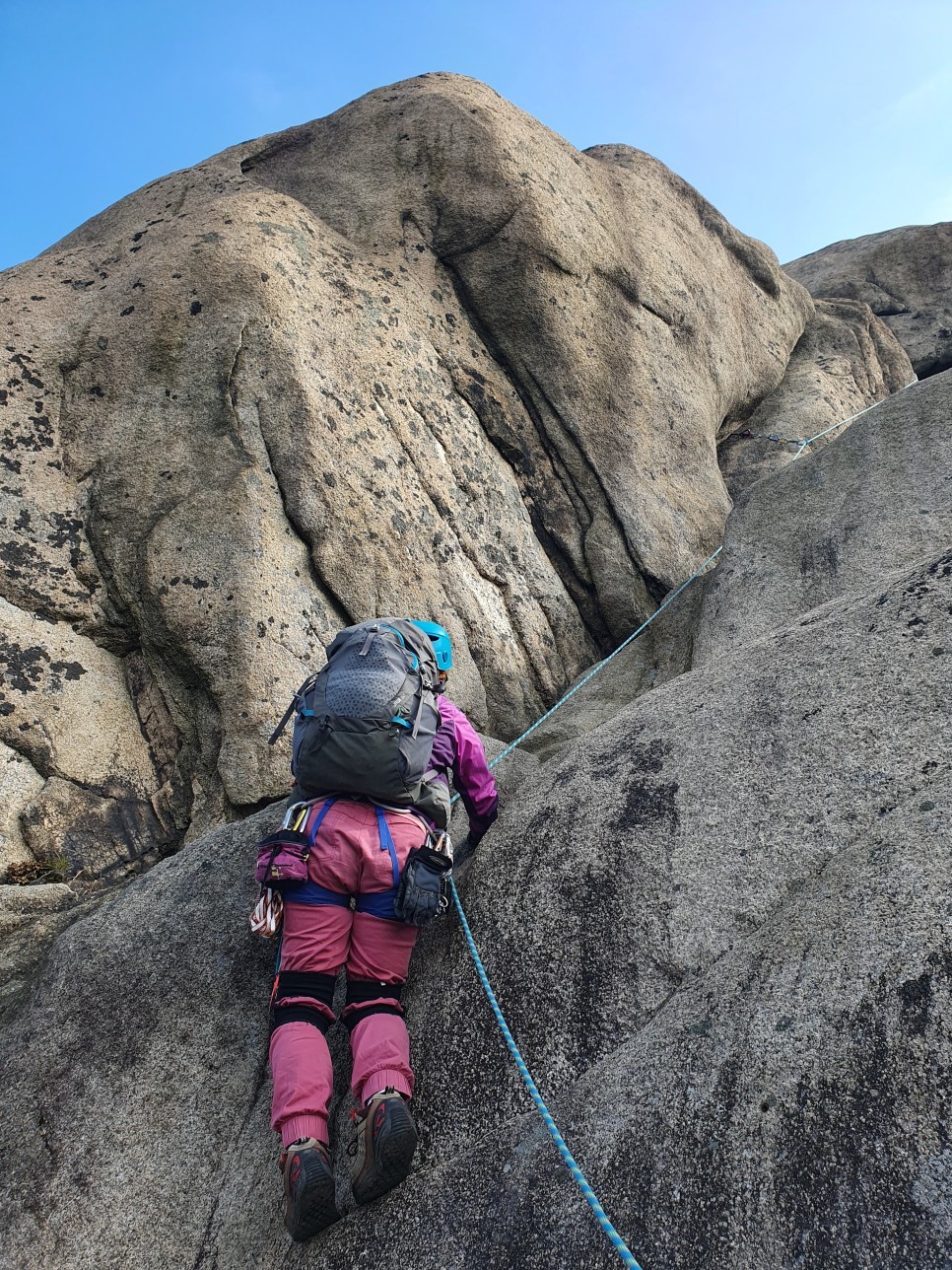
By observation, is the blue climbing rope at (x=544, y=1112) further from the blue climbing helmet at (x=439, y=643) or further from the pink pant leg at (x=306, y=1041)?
the blue climbing helmet at (x=439, y=643)

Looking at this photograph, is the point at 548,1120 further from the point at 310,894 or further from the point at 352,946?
the point at 310,894

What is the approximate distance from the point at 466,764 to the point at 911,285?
2485 centimetres

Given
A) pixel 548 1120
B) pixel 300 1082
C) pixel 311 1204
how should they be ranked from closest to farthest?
1. pixel 548 1120
2. pixel 311 1204
3. pixel 300 1082

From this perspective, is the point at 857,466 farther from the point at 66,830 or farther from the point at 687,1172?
the point at 66,830

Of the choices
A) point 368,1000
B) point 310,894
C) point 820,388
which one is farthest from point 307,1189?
point 820,388

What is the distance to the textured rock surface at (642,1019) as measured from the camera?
3.83 meters

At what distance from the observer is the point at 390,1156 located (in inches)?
180

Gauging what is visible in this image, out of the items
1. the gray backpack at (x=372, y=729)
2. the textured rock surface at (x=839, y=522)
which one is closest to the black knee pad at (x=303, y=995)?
the gray backpack at (x=372, y=729)

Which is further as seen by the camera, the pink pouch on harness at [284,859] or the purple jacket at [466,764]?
the purple jacket at [466,764]

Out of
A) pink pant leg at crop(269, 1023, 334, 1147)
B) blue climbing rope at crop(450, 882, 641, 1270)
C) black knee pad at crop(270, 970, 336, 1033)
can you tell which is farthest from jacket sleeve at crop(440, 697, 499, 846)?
pink pant leg at crop(269, 1023, 334, 1147)

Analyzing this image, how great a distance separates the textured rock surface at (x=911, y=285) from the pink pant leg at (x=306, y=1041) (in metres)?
24.1

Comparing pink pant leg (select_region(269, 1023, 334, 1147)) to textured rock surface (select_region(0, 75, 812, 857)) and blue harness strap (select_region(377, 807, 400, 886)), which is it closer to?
blue harness strap (select_region(377, 807, 400, 886))

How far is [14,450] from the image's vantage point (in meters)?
9.78

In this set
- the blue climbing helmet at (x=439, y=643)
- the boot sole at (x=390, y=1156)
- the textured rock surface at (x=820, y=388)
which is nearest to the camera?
the boot sole at (x=390, y=1156)
